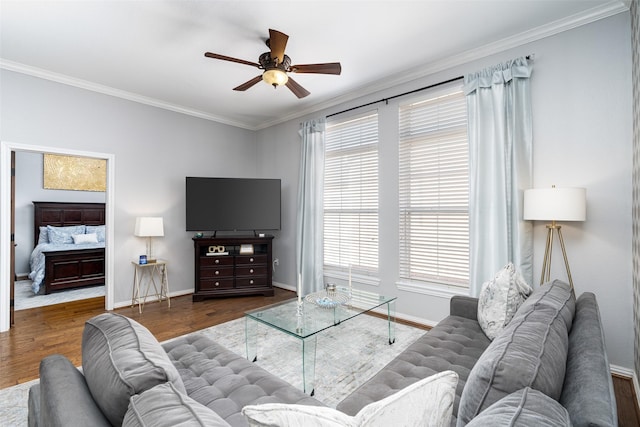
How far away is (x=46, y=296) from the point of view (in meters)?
4.54

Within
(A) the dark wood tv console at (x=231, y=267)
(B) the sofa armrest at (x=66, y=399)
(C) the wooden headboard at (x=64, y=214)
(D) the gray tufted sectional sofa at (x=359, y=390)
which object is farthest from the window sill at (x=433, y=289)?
(C) the wooden headboard at (x=64, y=214)

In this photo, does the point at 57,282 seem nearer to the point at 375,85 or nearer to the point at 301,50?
the point at 301,50

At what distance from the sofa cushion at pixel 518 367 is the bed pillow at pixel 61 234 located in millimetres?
7161

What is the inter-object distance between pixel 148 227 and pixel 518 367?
428 cm

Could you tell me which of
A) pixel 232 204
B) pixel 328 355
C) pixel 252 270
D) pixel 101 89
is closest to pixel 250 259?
pixel 252 270

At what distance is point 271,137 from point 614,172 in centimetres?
453

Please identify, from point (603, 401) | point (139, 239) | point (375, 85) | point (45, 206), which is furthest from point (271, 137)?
point (603, 401)

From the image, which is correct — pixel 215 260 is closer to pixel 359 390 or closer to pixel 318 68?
pixel 318 68

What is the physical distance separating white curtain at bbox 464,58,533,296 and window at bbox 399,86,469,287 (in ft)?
0.59

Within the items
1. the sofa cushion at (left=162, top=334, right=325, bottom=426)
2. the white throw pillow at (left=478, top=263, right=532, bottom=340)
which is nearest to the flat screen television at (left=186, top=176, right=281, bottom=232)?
the sofa cushion at (left=162, top=334, right=325, bottom=426)

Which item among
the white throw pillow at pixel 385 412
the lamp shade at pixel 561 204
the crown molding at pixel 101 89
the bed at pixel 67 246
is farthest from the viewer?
the bed at pixel 67 246

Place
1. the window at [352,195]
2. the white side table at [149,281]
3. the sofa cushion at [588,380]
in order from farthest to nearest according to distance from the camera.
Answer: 1. the white side table at [149,281]
2. the window at [352,195]
3. the sofa cushion at [588,380]

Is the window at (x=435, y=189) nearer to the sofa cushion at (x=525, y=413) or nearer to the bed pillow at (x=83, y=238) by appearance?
the sofa cushion at (x=525, y=413)

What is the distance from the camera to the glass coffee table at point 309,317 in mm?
2084
